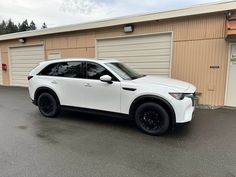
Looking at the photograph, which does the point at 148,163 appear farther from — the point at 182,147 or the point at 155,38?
the point at 155,38

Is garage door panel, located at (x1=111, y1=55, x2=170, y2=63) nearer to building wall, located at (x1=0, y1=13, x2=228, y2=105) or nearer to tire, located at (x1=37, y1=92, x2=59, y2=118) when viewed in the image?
building wall, located at (x1=0, y1=13, x2=228, y2=105)

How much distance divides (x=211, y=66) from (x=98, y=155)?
5.29m

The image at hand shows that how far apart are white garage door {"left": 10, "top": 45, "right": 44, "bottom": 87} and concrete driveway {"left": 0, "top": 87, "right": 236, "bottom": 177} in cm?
654

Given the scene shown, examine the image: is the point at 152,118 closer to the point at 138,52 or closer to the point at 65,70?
the point at 65,70

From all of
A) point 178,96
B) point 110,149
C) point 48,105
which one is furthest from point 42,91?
point 178,96

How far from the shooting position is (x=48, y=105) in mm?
5312

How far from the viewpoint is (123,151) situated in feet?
10.7

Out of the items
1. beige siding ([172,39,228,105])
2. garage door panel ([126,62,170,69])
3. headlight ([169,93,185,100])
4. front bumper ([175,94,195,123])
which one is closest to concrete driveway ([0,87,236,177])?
front bumper ([175,94,195,123])

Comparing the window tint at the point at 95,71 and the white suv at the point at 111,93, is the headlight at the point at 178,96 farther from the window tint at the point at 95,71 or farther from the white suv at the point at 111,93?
the window tint at the point at 95,71

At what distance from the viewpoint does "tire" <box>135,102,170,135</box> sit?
12.6 ft

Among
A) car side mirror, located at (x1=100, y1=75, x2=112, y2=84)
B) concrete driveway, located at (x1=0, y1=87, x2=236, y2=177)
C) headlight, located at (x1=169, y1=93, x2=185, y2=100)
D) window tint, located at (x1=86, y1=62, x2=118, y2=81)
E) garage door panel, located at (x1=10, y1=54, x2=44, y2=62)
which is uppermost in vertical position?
garage door panel, located at (x1=10, y1=54, x2=44, y2=62)

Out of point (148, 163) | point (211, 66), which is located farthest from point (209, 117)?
point (148, 163)

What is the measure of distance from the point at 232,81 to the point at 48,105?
6.13m

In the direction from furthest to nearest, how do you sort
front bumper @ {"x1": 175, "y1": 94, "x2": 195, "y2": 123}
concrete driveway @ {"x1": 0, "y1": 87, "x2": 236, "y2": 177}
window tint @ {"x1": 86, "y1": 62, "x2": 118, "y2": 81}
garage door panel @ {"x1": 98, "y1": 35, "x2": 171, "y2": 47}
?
garage door panel @ {"x1": 98, "y1": 35, "x2": 171, "y2": 47}
window tint @ {"x1": 86, "y1": 62, "x2": 118, "y2": 81}
front bumper @ {"x1": 175, "y1": 94, "x2": 195, "y2": 123}
concrete driveway @ {"x1": 0, "y1": 87, "x2": 236, "y2": 177}
